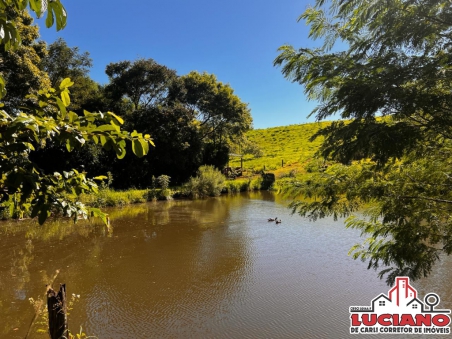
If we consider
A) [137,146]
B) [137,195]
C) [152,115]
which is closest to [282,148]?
[152,115]

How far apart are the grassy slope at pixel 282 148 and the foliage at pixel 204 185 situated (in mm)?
6650

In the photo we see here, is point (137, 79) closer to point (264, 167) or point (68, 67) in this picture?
point (68, 67)

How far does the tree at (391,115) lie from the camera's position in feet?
6.57

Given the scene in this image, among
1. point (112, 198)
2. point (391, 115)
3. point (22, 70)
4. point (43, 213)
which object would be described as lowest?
point (112, 198)

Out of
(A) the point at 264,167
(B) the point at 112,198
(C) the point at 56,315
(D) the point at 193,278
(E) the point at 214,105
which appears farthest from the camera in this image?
(A) the point at 264,167

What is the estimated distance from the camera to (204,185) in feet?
57.2

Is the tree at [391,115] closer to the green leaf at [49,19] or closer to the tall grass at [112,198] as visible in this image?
the green leaf at [49,19]

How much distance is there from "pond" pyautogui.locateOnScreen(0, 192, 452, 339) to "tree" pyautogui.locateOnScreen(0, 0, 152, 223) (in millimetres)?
3532

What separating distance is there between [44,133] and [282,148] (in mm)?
34622

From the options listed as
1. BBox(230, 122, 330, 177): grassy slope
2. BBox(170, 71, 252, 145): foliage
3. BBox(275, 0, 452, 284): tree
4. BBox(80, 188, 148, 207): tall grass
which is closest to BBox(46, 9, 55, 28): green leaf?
BBox(275, 0, 452, 284): tree

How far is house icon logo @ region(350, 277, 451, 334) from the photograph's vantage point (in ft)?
11.4

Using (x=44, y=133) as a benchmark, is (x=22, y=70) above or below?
above

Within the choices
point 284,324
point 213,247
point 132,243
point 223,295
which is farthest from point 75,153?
point 284,324

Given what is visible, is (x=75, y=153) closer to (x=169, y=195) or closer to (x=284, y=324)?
(x=169, y=195)
